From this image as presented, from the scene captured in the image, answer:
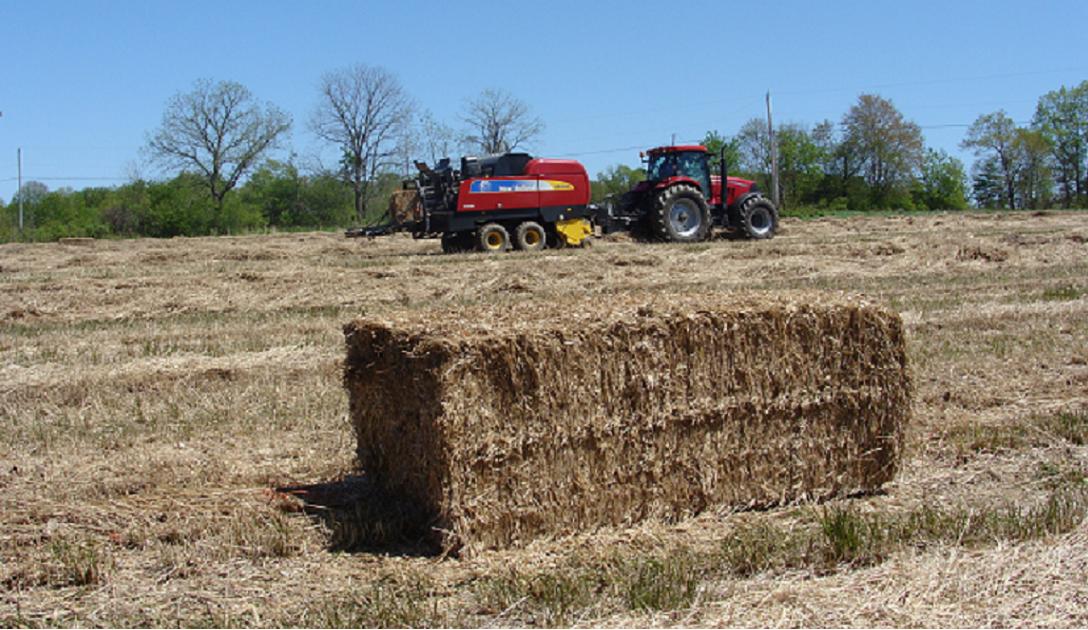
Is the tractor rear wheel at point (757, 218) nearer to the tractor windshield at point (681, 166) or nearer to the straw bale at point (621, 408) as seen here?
the tractor windshield at point (681, 166)

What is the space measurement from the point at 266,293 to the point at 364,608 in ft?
40.1

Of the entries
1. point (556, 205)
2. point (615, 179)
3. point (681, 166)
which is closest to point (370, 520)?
point (556, 205)

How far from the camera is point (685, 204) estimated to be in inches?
992

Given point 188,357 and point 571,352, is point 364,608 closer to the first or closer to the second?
point 571,352

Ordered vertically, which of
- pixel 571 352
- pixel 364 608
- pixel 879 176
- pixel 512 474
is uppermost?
pixel 879 176

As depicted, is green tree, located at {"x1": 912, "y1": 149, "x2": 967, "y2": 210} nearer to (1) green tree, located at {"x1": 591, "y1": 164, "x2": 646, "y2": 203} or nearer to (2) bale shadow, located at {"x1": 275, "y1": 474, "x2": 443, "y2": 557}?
(1) green tree, located at {"x1": 591, "y1": 164, "x2": 646, "y2": 203}

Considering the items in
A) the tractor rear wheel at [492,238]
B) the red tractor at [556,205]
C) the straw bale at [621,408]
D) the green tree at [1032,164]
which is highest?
the green tree at [1032,164]

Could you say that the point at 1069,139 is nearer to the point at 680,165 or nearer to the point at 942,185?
the point at 942,185

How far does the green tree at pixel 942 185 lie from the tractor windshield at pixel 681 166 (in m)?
56.4

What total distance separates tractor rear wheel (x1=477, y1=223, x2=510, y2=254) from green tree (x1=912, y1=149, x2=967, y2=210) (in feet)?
200

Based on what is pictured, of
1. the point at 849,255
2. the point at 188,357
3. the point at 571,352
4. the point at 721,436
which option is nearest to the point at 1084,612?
the point at 721,436

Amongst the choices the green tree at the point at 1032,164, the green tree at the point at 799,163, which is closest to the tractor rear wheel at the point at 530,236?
the green tree at the point at 799,163

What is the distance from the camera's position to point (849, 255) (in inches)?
763

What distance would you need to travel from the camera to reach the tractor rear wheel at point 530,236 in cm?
2347
